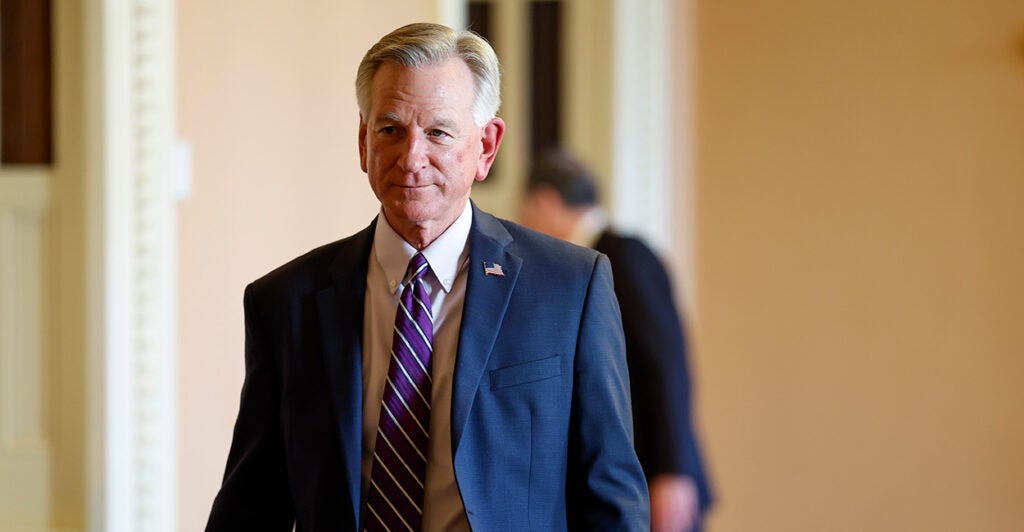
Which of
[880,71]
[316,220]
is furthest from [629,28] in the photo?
[316,220]

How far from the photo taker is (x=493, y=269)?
119cm

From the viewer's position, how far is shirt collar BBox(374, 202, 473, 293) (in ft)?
3.84

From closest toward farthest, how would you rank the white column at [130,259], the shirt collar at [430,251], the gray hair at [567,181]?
the shirt collar at [430,251]
the white column at [130,259]
the gray hair at [567,181]

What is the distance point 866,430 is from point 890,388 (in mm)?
195

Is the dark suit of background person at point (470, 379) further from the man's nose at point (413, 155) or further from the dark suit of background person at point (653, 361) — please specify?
the dark suit of background person at point (653, 361)

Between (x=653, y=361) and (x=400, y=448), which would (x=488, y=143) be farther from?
(x=653, y=361)

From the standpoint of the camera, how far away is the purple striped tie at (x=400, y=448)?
3.73ft

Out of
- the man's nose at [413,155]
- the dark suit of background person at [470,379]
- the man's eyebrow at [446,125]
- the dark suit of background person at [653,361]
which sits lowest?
the dark suit of background person at [653,361]

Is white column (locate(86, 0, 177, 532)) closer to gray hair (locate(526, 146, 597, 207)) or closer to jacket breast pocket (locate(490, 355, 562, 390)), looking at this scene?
jacket breast pocket (locate(490, 355, 562, 390))

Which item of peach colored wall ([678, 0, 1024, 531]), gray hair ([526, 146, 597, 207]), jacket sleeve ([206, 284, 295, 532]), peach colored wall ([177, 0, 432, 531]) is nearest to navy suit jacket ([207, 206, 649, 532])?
jacket sleeve ([206, 284, 295, 532])

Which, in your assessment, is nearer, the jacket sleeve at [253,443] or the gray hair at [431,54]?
the gray hair at [431,54]

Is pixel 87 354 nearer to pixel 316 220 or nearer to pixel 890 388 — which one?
pixel 316 220

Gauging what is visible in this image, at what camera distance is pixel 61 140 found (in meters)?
2.41

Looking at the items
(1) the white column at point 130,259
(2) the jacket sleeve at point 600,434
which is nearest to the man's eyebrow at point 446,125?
(2) the jacket sleeve at point 600,434
